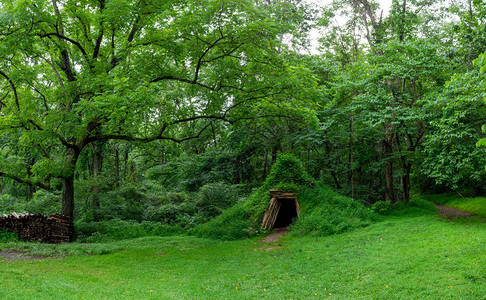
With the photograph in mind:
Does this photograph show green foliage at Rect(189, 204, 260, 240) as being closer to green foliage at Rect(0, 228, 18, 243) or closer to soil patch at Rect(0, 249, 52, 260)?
soil patch at Rect(0, 249, 52, 260)

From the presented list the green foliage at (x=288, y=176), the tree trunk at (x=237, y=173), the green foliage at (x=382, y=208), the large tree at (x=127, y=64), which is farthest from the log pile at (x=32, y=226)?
the green foliage at (x=382, y=208)

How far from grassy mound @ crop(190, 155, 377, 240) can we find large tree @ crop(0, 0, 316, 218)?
3.23 m

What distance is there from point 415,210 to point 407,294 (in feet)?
26.4

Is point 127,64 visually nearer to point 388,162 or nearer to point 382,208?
point 382,208

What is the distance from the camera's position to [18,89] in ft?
41.7

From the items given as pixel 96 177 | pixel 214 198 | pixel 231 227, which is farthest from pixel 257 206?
pixel 96 177

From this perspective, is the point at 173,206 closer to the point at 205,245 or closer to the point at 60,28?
the point at 205,245

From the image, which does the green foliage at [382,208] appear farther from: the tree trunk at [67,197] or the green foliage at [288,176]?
the tree trunk at [67,197]

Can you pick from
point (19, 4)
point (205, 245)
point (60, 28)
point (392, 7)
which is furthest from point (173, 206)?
point (392, 7)

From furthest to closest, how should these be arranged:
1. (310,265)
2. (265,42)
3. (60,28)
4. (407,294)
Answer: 1. (60,28)
2. (265,42)
3. (310,265)
4. (407,294)

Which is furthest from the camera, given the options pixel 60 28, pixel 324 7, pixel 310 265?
pixel 324 7

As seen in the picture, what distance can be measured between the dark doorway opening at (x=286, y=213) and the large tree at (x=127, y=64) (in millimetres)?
4965

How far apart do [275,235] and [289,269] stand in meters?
4.81

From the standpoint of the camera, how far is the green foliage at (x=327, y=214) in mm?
12094
